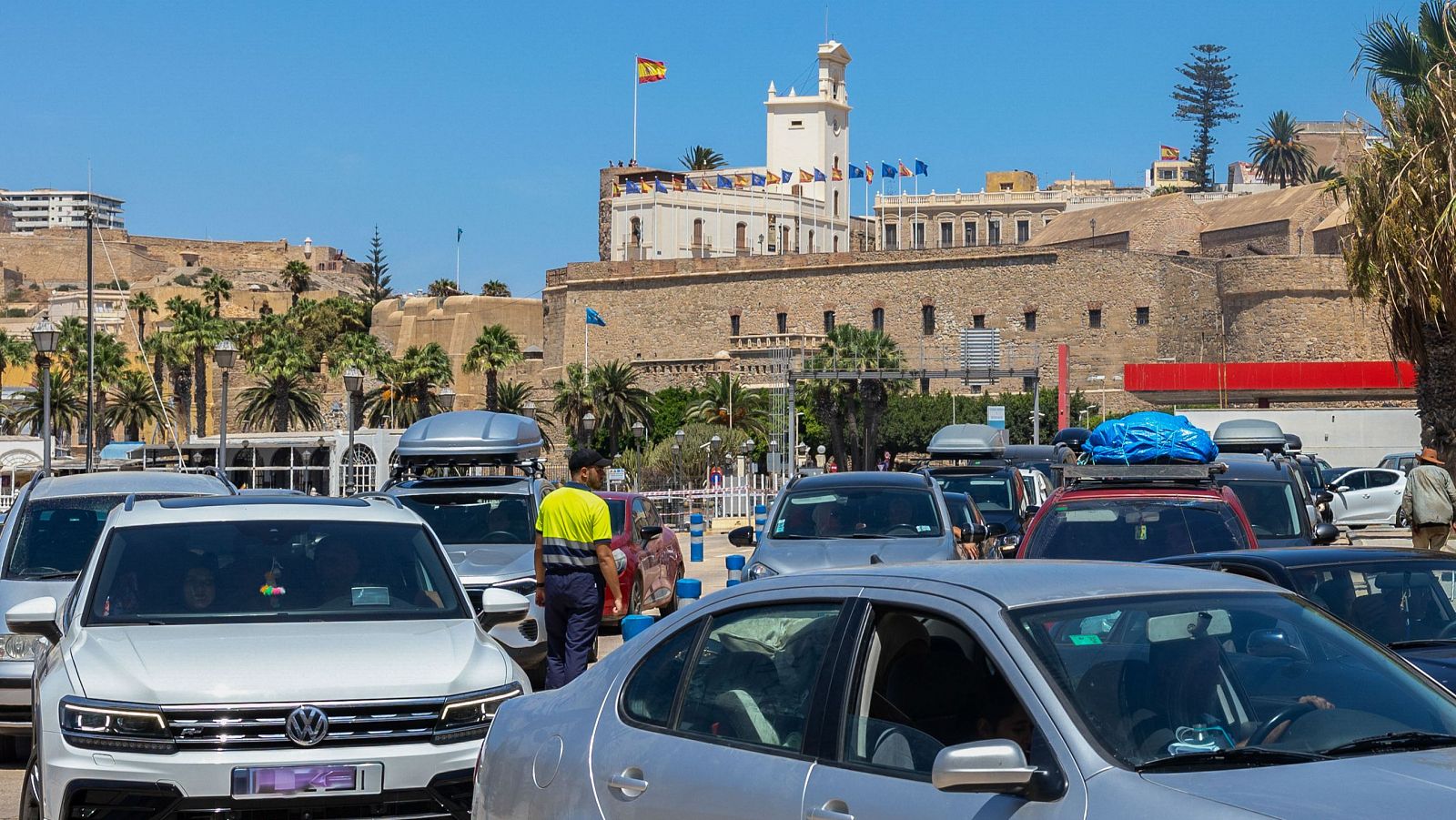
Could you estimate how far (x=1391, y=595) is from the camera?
7.68 m

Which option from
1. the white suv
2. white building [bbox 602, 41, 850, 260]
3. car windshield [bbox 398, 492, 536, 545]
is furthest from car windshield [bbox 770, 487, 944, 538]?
white building [bbox 602, 41, 850, 260]

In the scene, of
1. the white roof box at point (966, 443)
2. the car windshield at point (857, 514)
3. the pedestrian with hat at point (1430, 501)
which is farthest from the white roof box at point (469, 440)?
the white roof box at point (966, 443)

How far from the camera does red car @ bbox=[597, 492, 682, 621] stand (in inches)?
622

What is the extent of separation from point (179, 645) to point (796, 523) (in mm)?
7974

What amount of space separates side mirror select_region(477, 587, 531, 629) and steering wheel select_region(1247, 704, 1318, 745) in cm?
404

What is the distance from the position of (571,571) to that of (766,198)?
8711cm

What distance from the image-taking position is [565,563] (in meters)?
10.2

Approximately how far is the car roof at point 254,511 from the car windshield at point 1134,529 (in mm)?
4885

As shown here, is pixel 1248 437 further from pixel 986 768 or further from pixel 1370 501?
pixel 986 768

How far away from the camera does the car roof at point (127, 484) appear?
10.9 m

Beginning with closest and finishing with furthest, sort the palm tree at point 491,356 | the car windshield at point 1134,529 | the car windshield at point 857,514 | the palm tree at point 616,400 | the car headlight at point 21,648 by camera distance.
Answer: the car headlight at point 21,648 → the car windshield at point 1134,529 → the car windshield at point 857,514 → the palm tree at point 491,356 → the palm tree at point 616,400

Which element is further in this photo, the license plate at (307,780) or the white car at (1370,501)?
the white car at (1370,501)

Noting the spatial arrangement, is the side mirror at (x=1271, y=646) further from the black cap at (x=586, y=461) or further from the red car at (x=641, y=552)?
the red car at (x=641, y=552)

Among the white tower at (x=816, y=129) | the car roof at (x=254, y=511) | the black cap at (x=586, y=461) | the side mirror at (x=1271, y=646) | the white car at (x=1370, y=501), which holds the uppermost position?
the white tower at (x=816, y=129)
